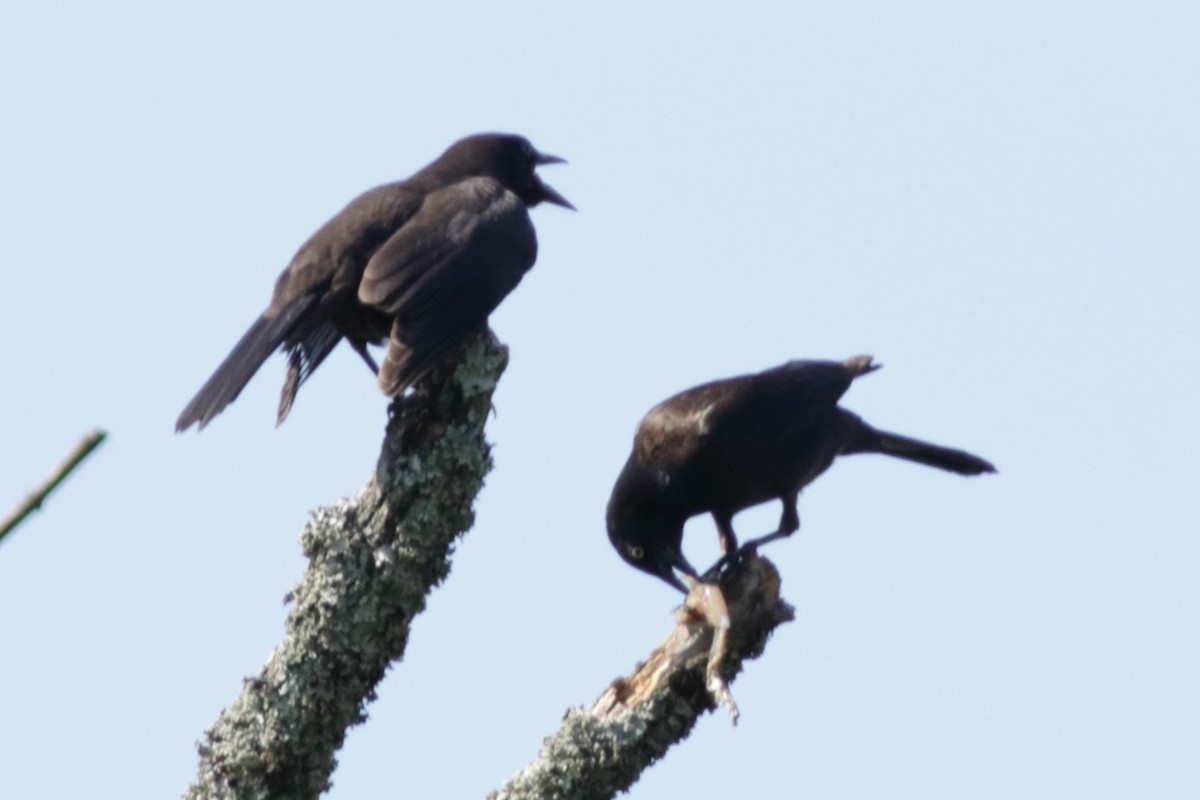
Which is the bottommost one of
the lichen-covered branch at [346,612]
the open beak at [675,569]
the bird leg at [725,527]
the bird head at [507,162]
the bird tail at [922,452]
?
the lichen-covered branch at [346,612]

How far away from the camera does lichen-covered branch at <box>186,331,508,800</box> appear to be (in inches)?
147

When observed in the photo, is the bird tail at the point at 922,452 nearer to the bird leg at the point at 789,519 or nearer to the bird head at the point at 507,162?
the bird leg at the point at 789,519

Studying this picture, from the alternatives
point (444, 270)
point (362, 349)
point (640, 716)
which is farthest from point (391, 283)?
point (640, 716)

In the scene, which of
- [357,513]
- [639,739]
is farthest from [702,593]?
[357,513]

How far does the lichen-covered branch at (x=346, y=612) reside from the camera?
373 centimetres

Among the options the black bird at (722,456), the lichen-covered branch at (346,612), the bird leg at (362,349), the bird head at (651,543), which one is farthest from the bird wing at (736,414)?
the lichen-covered branch at (346,612)

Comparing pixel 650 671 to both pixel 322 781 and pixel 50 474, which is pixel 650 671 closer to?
pixel 322 781

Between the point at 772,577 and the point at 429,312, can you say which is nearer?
the point at 772,577

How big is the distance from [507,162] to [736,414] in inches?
75.5

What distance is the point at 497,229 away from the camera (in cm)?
611

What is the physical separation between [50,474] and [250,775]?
297 centimetres

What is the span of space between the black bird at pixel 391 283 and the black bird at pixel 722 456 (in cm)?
112

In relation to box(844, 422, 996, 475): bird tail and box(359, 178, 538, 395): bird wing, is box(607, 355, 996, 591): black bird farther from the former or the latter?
box(359, 178, 538, 395): bird wing

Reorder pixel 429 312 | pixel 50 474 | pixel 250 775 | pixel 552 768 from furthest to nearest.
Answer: pixel 429 312 → pixel 250 775 → pixel 552 768 → pixel 50 474
